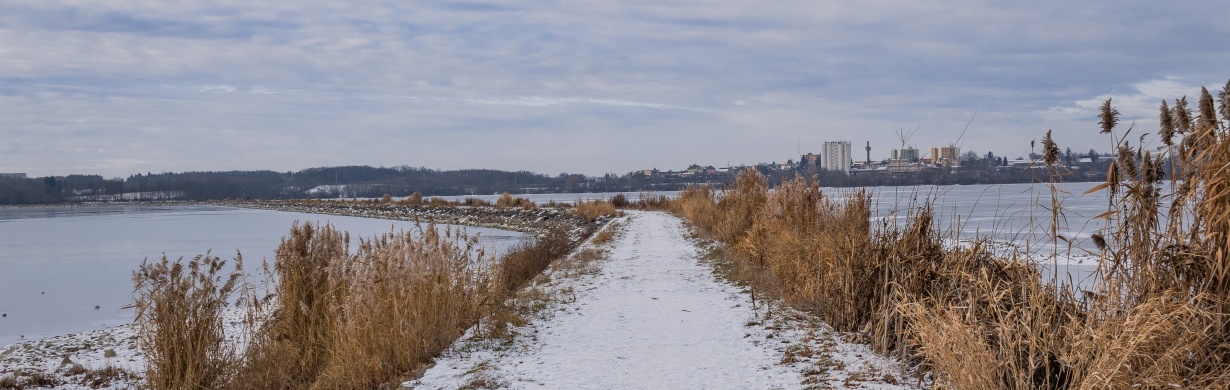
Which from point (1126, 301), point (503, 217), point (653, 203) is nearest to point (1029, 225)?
point (1126, 301)

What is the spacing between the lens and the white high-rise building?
1120 cm

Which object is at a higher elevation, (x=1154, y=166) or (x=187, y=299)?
(x=1154, y=166)

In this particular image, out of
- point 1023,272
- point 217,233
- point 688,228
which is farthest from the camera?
point 217,233

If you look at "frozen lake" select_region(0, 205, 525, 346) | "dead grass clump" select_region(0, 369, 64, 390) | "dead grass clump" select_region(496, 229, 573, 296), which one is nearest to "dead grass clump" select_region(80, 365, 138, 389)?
"dead grass clump" select_region(0, 369, 64, 390)

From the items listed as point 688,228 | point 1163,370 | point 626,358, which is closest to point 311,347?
point 626,358

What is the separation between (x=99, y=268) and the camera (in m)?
19.5

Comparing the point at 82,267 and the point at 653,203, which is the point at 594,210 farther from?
the point at 82,267

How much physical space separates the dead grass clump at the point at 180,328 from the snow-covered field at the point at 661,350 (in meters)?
1.79

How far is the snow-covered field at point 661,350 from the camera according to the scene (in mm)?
6387

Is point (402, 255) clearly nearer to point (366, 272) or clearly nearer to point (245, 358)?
point (366, 272)

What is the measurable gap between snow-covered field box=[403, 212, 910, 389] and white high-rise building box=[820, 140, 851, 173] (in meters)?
2.11

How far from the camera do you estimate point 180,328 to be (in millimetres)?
6801

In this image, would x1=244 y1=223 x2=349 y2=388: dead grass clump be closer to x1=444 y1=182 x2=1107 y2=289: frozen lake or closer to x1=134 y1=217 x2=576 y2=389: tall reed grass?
x1=134 y1=217 x2=576 y2=389: tall reed grass

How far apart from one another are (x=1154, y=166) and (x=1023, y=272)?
1.53 meters
